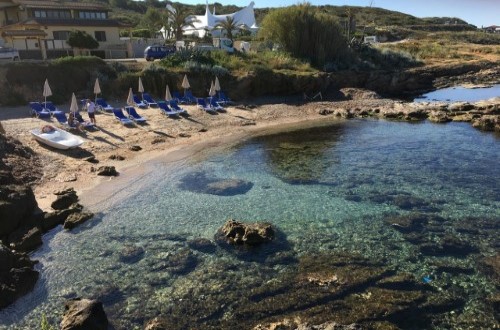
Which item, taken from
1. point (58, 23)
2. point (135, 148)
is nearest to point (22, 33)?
point (58, 23)

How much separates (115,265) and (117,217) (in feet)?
11.3

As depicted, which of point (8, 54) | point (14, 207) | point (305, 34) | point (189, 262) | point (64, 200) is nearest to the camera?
point (189, 262)

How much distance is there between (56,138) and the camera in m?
21.1

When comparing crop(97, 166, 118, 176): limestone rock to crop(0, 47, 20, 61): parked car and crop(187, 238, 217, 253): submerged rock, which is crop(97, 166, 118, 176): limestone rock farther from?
crop(0, 47, 20, 61): parked car

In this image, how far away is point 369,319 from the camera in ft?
31.0

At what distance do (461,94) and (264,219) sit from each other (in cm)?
3804

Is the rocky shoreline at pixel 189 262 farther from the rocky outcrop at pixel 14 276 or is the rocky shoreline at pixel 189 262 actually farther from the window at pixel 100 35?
the window at pixel 100 35

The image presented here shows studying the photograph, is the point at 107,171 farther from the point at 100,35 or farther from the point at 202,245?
the point at 100,35

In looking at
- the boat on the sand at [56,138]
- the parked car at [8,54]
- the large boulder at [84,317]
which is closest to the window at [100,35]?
the parked car at [8,54]

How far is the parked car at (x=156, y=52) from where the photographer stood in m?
39.1

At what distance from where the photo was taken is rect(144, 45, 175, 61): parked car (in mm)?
39062

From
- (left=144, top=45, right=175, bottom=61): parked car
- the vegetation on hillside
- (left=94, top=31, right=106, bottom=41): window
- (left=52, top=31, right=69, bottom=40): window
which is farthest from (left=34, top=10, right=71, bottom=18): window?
the vegetation on hillside

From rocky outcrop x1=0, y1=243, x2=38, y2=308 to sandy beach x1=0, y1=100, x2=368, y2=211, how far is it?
14.7 ft

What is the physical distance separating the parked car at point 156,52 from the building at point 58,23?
18.9ft
